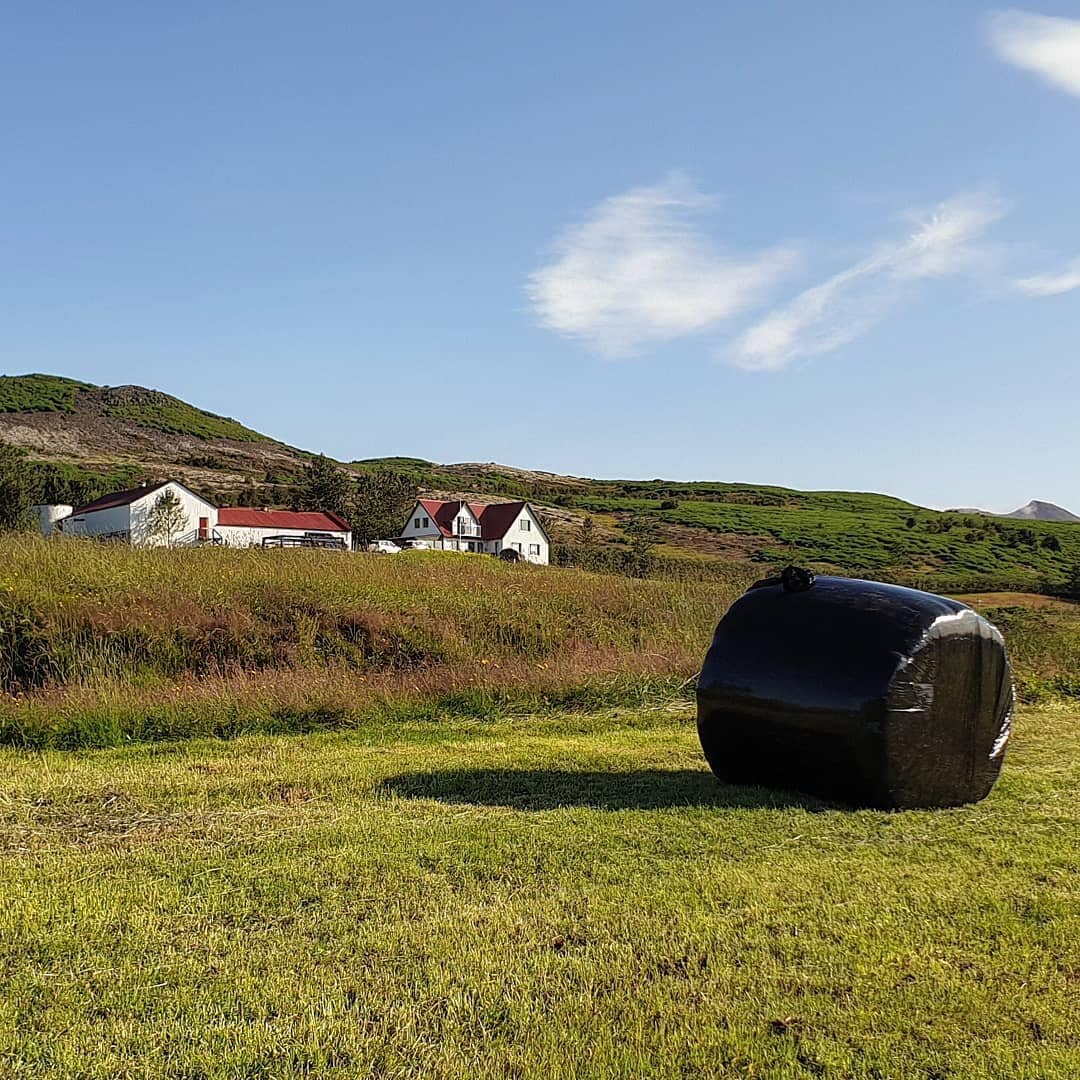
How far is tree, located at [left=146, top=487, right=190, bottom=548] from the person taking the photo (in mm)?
45250

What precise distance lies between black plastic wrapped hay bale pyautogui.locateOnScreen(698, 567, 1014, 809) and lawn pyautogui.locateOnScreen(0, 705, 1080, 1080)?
0.27m

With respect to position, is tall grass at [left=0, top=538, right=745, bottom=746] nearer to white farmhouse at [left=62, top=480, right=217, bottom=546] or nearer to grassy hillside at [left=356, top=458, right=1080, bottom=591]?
grassy hillside at [left=356, top=458, right=1080, bottom=591]

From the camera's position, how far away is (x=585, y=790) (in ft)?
26.5

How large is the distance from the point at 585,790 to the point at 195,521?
47.7m

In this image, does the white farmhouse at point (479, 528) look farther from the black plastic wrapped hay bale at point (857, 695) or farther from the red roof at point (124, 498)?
the black plastic wrapped hay bale at point (857, 695)

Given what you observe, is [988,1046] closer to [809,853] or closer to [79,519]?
[809,853]

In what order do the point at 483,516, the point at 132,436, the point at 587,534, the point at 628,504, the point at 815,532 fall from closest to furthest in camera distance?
1. the point at 483,516
2. the point at 587,534
3. the point at 815,532
4. the point at 628,504
5. the point at 132,436

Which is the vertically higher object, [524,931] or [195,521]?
[195,521]

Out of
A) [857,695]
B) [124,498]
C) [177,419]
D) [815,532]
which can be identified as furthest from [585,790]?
[177,419]

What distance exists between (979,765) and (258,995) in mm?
5954

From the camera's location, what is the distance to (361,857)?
5949mm

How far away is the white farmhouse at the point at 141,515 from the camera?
47.8 metres

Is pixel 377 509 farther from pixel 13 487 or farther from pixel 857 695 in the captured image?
pixel 857 695

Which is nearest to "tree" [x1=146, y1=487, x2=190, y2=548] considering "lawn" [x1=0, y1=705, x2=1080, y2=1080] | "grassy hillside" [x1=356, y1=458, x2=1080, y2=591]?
"grassy hillside" [x1=356, y1=458, x2=1080, y2=591]
